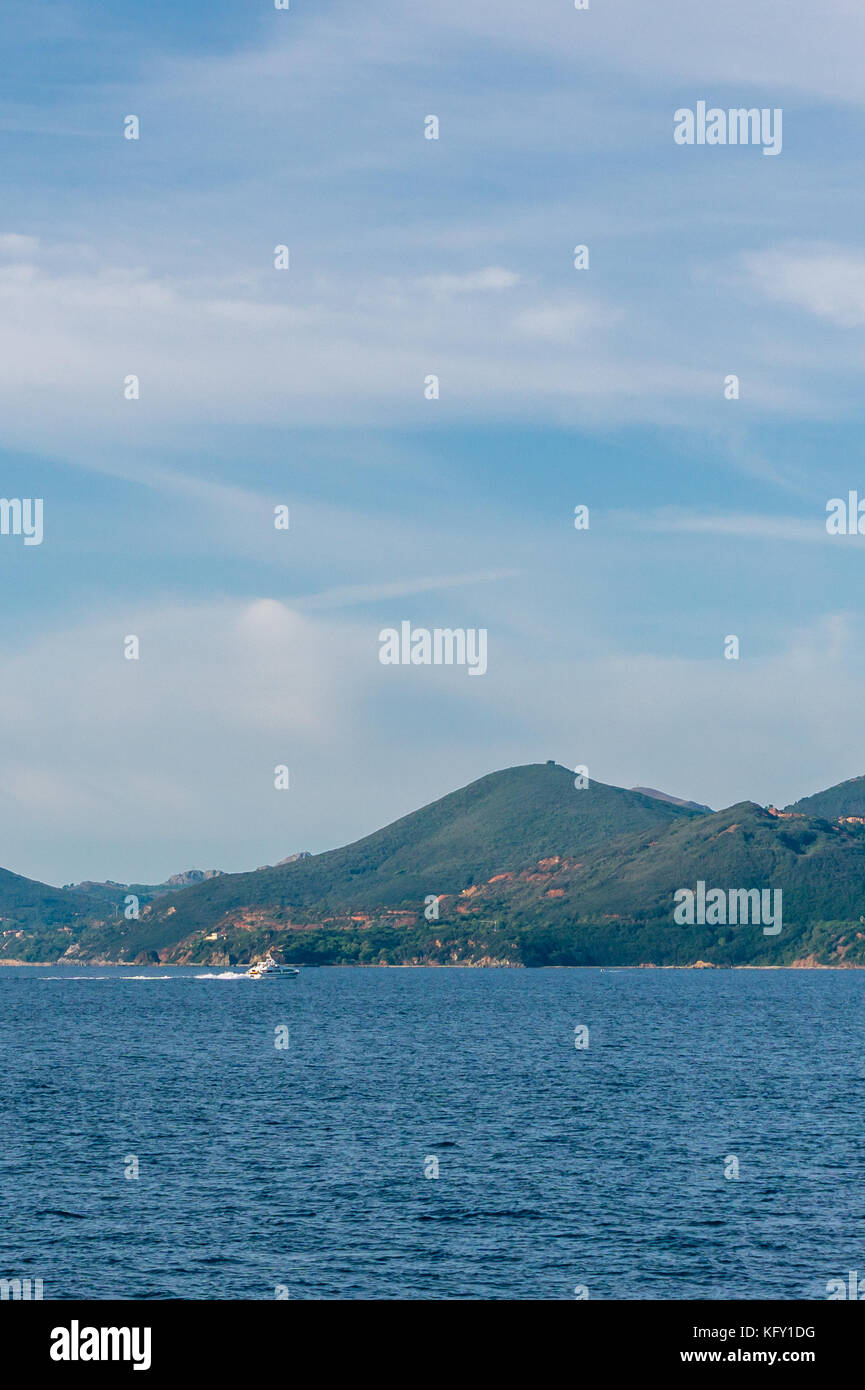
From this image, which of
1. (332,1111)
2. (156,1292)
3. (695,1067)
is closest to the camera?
(156,1292)

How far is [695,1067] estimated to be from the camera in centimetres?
16350

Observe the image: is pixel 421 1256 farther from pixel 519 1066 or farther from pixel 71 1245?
pixel 519 1066

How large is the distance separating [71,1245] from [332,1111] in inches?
2073

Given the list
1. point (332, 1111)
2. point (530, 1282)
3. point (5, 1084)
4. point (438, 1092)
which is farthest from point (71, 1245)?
point (5, 1084)

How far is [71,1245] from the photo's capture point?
6844cm

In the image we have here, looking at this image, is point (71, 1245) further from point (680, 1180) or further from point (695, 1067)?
point (695, 1067)
